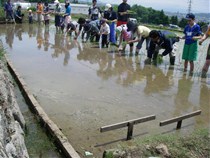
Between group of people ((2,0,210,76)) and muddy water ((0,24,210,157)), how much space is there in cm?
50

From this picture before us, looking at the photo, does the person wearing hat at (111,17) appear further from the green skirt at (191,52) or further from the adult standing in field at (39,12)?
the adult standing in field at (39,12)

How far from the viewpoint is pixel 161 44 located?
1048cm

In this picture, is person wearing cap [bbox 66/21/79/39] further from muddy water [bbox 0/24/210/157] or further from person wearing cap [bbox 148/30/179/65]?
person wearing cap [bbox 148/30/179/65]

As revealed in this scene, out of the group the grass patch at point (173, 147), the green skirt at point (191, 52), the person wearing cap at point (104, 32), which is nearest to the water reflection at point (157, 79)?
the green skirt at point (191, 52)

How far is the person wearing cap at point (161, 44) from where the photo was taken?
1025 centimetres

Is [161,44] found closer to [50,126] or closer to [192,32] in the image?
[192,32]

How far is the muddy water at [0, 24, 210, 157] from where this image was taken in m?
5.48

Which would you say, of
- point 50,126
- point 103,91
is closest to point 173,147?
point 50,126

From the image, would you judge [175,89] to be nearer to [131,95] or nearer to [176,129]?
[131,95]

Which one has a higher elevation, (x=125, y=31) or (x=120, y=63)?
(x=125, y=31)

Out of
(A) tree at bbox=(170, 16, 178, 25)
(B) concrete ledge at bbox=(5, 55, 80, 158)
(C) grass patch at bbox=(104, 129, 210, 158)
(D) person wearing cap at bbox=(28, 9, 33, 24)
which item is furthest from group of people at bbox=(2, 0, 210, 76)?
(A) tree at bbox=(170, 16, 178, 25)

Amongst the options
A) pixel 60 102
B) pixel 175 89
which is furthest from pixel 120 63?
pixel 60 102

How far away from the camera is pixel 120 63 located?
10391 mm

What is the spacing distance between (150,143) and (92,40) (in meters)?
10.3
